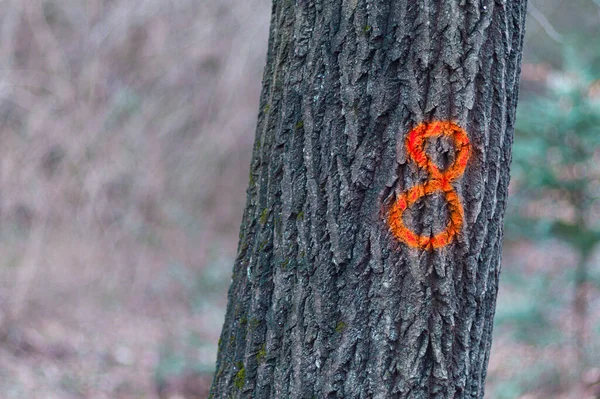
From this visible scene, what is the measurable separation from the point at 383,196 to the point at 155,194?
6044 millimetres

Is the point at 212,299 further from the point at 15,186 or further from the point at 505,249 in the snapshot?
the point at 505,249

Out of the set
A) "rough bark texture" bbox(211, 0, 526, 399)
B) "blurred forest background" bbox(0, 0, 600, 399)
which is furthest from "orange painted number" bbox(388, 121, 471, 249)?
"blurred forest background" bbox(0, 0, 600, 399)

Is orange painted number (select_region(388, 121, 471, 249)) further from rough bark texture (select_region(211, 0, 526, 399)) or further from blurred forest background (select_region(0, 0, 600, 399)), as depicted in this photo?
blurred forest background (select_region(0, 0, 600, 399))

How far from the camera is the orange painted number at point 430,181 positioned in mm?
1803

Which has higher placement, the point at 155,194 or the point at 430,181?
the point at 155,194

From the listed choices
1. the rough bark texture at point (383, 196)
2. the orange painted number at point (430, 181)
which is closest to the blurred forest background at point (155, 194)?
the rough bark texture at point (383, 196)

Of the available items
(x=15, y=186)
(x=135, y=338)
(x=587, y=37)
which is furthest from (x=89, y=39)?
(x=587, y=37)

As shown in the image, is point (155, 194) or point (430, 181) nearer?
point (430, 181)

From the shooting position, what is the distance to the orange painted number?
5.91 feet

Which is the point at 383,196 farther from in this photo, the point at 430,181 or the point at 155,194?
the point at 155,194

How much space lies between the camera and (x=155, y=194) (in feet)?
24.9

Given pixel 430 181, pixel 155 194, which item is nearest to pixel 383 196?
pixel 430 181

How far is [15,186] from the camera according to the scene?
22.2 feet

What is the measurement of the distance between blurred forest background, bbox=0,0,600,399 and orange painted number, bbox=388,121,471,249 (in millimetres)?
3782
